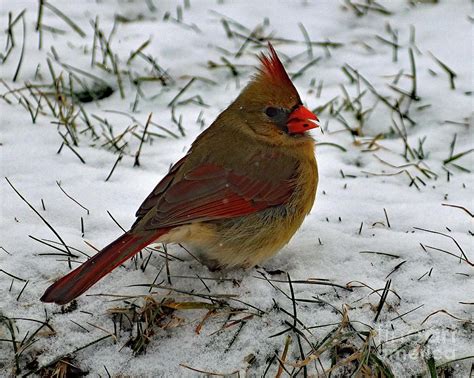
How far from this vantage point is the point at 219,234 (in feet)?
11.0

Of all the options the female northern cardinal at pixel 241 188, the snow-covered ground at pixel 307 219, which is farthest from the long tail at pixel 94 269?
the snow-covered ground at pixel 307 219

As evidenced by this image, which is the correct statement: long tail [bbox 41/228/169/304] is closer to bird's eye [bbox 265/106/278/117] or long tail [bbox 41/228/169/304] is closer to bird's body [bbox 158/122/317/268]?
bird's body [bbox 158/122/317/268]

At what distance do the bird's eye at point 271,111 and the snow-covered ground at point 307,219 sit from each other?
552mm

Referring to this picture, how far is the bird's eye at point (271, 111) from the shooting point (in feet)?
12.1

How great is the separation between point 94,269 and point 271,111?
1.20 metres

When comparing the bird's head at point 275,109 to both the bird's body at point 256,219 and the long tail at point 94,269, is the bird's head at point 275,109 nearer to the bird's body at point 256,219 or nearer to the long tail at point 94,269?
the bird's body at point 256,219

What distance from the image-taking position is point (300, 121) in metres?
3.66

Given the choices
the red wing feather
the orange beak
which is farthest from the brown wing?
the orange beak

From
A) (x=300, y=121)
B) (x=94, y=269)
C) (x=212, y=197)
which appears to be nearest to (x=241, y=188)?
(x=212, y=197)

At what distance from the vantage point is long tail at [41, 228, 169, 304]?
9.58 feet

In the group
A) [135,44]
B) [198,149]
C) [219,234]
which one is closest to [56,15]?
[135,44]

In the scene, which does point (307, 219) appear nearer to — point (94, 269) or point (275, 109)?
point (275, 109)

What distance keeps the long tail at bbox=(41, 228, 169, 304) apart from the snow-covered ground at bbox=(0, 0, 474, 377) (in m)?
0.17

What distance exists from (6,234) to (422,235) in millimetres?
1852
